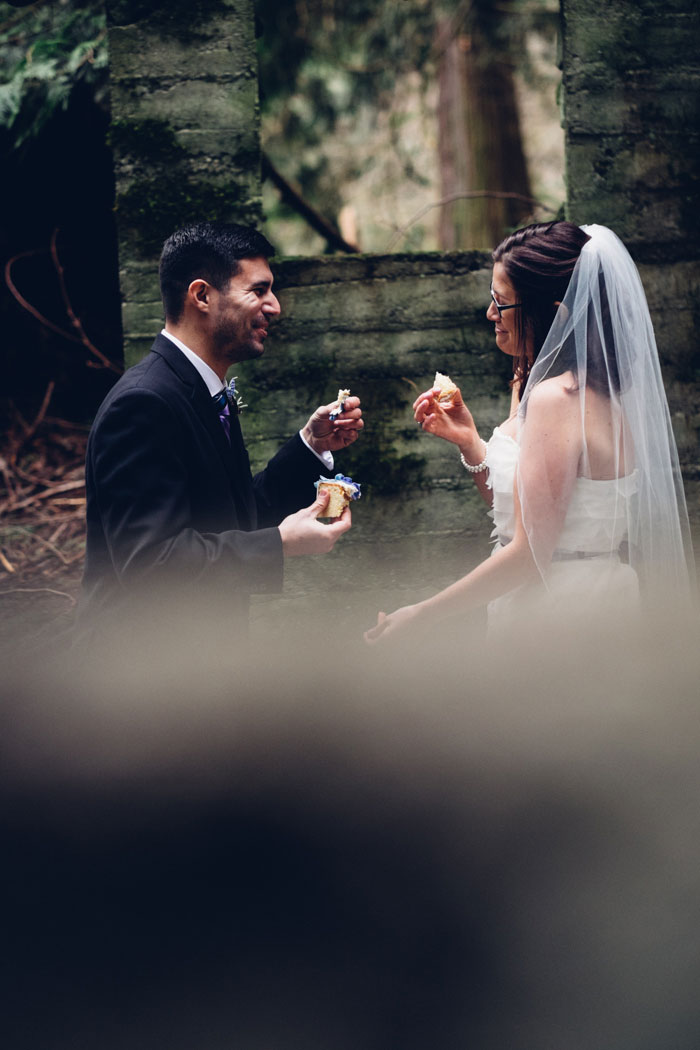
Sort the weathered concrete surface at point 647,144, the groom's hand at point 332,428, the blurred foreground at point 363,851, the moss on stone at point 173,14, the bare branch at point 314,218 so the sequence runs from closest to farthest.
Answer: the blurred foreground at point 363,851
the groom's hand at point 332,428
the moss on stone at point 173,14
the weathered concrete surface at point 647,144
the bare branch at point 314,218

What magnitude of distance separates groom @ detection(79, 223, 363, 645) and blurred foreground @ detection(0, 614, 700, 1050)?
26cm

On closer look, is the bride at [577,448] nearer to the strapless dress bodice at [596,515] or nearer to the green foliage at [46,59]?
the strapless dress bodice at [596,515]

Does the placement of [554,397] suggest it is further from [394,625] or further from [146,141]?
[146,141]

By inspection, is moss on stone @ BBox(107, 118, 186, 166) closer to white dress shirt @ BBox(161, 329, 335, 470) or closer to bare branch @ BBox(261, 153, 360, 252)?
white dress shirt @ BBox(161, 329, 335, 470)

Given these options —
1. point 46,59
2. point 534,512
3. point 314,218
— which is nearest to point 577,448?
point 534,512

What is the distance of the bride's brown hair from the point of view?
305 centimetres

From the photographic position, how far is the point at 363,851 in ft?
9.75

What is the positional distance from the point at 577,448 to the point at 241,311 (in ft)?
3.71

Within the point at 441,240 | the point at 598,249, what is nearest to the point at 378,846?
the point at 598,249

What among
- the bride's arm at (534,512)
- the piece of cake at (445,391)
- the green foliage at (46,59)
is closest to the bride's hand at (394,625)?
the bride's arm at (534,512)

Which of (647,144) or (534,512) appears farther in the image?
(647,144)

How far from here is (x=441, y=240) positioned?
469 inches

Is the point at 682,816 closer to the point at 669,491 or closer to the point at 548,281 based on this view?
the point at 669,491

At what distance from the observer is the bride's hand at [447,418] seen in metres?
3.47
